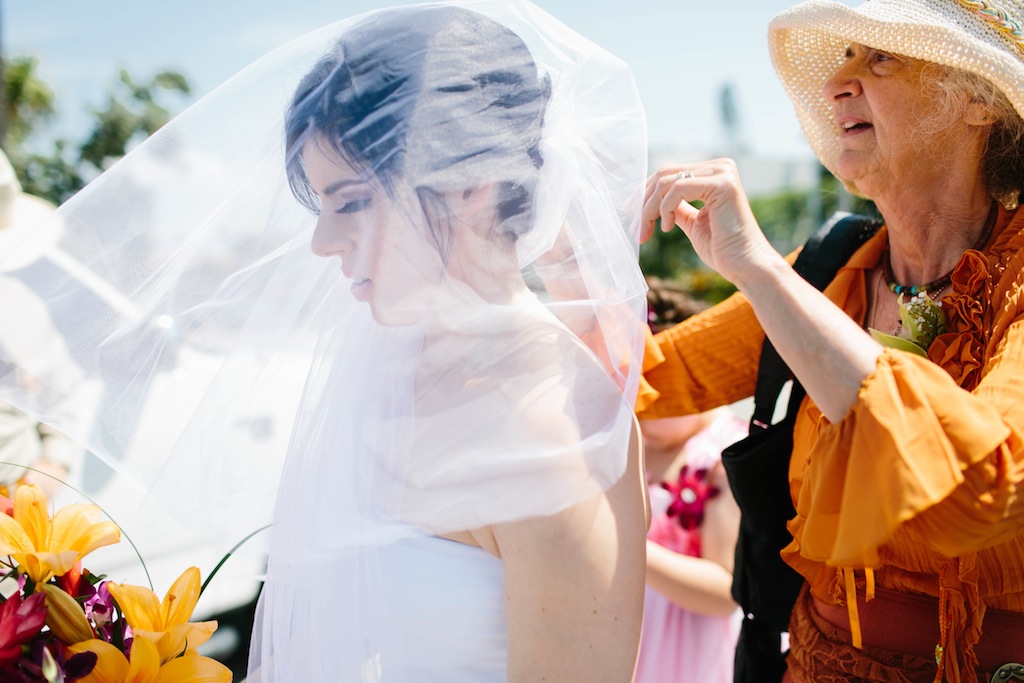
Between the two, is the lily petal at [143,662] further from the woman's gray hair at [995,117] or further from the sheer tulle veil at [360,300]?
the woman's gray hair at [995,117]

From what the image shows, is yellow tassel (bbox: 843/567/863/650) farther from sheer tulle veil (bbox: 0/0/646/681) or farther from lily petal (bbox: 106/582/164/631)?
lily petal (bbox: 106/582/164/631)

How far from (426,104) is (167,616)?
0.86 meters

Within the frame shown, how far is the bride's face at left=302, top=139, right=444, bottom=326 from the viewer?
126 cm

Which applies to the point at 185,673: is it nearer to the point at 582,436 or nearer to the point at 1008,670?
the point at 582,436

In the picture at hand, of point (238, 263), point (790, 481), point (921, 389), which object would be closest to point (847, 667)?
point (790, 481)

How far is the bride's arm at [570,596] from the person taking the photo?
1200 mm

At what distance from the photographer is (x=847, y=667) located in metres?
1.62

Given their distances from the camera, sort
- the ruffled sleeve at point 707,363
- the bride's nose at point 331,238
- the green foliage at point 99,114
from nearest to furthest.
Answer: the bride's nose at point 331,238
the ruffled sleeve at point 707,363
the green foliage at point 99,114

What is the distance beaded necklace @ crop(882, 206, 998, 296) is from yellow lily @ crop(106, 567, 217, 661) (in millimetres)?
1479

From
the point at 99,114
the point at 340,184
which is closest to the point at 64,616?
the point at 340,184

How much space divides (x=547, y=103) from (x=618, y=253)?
0.28 meters

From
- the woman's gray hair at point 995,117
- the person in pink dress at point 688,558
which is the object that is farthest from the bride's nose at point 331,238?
the person in pink dress at point 688,558

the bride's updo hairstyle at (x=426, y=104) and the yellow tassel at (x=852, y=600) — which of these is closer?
the bride's updo hairstyle at (x=426, y=104)

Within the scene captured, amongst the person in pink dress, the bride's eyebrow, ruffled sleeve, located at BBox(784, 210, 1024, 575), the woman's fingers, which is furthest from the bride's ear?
the person in pink dress
